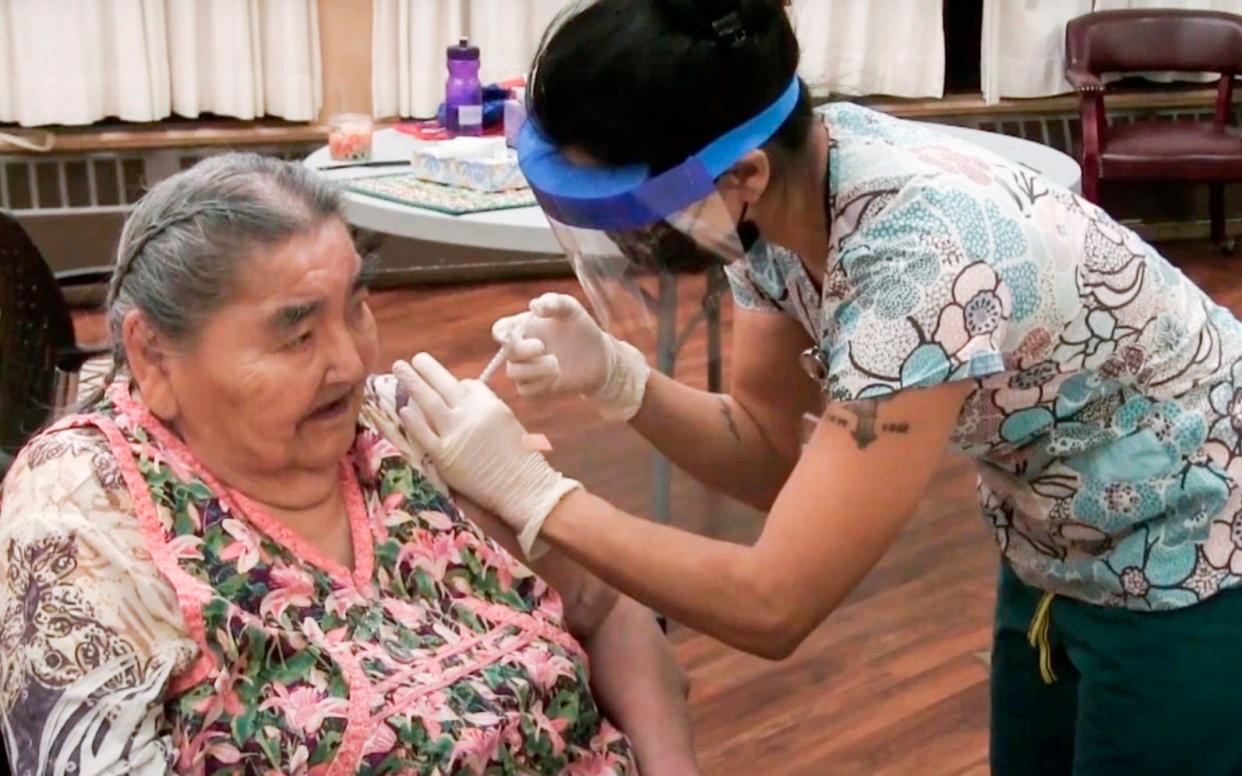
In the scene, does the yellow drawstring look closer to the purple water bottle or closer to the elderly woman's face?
the elderly woman's face

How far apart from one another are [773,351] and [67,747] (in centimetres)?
84

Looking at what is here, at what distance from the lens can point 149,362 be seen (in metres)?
1.40

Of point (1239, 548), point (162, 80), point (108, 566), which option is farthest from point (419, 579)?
point (162, 80)

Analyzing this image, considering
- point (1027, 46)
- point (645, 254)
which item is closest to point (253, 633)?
point (645, 254)

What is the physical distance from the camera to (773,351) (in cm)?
169

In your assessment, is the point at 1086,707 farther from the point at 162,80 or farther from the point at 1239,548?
the point at 162,80

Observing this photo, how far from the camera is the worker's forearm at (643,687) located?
5.10ft

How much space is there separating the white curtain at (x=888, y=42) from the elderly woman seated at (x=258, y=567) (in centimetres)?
360

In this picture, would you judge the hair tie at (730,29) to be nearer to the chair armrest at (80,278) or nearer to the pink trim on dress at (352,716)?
the pink trim on dress at (352,716)

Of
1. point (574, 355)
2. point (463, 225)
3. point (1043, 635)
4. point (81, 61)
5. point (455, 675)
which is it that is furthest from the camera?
point (81, 61)

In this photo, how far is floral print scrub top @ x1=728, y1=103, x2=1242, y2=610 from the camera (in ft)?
4.09

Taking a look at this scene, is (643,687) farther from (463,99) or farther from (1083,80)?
(1083,80)

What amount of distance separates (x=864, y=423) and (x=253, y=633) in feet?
1.80

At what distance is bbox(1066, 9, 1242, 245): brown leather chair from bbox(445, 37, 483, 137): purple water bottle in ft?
7.91
